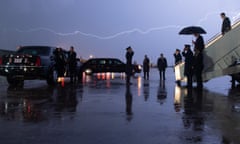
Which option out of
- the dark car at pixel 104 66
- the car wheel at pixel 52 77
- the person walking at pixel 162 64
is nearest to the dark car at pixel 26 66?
the car wheel at pixel 52 77

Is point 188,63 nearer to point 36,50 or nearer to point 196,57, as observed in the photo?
point 196,57

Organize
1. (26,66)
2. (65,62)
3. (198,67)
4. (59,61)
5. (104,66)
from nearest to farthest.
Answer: (198,67)
(26,66)
(59,61)
(65,62)
(104,66)

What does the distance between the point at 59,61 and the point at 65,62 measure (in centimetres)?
118

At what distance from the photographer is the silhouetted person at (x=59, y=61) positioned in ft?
61.5

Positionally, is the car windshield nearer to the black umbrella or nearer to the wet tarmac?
the black umbrella

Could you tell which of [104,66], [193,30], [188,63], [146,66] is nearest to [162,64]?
[146,66]

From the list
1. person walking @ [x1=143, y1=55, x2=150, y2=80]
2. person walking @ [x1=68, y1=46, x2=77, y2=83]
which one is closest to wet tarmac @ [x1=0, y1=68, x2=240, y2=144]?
person walking @ [x1=68, y1=46, x2=77, y2=83]

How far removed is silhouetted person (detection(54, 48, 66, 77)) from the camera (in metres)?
18.7

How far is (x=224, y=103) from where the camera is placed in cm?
1017

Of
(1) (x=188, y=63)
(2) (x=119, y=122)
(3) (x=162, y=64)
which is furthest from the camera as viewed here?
(3) (x=162, y=64)

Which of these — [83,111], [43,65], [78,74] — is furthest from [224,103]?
[78,74]

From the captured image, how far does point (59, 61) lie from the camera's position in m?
18.9

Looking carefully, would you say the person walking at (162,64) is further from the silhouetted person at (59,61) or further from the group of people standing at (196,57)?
the group of people standing at (196,57)

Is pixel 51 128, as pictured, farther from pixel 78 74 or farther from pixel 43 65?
pixel 78 74
